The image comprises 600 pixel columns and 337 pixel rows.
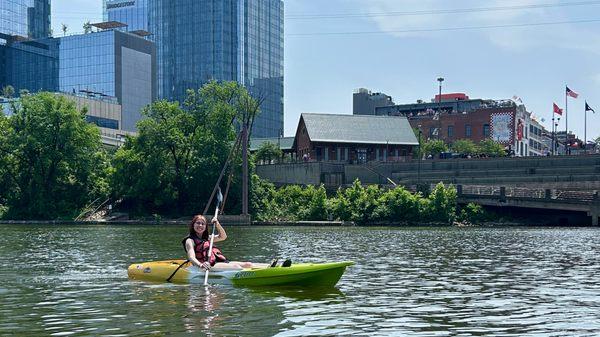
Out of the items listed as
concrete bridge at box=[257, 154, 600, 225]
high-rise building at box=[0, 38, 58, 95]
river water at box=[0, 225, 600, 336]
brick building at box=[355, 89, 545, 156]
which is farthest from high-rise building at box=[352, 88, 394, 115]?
river water at box=[0, 225, 600, 336]

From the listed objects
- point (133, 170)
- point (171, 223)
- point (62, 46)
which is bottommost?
point (171, 223)

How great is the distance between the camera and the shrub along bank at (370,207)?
7675cm

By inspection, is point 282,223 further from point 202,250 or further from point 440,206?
point 202,250

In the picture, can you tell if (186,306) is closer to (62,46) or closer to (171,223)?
(171,223)

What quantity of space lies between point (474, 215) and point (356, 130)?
119 ft

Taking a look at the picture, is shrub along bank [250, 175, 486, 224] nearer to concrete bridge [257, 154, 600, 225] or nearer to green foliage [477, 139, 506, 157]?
concrete bridge [257, 154, 600, 225]

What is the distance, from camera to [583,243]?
44844 millimetres

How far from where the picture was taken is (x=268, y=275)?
23.0 meters

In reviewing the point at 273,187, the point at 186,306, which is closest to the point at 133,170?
the point at 273,187

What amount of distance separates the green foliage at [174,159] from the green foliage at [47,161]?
171 inches

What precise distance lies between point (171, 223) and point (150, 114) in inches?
582

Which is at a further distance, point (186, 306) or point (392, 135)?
point (392, 135)

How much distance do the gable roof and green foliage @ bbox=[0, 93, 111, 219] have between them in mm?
32275

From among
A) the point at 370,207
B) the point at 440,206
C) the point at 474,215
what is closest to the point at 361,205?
the point at 370,207
